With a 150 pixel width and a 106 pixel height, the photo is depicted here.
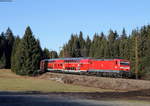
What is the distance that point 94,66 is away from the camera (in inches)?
2473

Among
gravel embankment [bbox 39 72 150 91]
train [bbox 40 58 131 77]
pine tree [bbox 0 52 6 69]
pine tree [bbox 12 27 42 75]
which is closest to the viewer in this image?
gravel embankment [bbox 39 72 150 91]

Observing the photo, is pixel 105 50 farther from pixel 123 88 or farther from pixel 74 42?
pixel 123 88

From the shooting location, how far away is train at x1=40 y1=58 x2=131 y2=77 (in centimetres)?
5721

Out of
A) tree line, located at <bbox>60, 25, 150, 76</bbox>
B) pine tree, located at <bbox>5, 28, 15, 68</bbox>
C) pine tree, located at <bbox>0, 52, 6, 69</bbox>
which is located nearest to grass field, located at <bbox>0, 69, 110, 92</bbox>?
tree line, located at <bbox>60, 25, 150, 76</bbox>

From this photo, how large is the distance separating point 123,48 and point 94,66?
5800 centimetres

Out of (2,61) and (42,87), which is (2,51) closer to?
(2,61)

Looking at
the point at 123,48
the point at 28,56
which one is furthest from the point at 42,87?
the point at 123,48

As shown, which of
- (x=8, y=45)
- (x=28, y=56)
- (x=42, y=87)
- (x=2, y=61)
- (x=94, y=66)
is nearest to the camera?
(x=42, y=87)

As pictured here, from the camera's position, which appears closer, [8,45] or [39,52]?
[39,52]

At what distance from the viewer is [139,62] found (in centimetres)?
7775

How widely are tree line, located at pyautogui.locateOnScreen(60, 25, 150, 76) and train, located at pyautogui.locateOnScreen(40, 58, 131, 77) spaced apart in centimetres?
696

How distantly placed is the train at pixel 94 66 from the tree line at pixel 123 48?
22.8 feet

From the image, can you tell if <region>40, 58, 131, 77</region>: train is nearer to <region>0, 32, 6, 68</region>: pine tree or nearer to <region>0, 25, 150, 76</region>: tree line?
<region>0, 25, 150, 76</region>: tree line

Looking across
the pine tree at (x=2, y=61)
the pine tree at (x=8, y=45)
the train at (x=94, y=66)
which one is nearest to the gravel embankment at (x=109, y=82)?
the train at (x=94, y=66)
